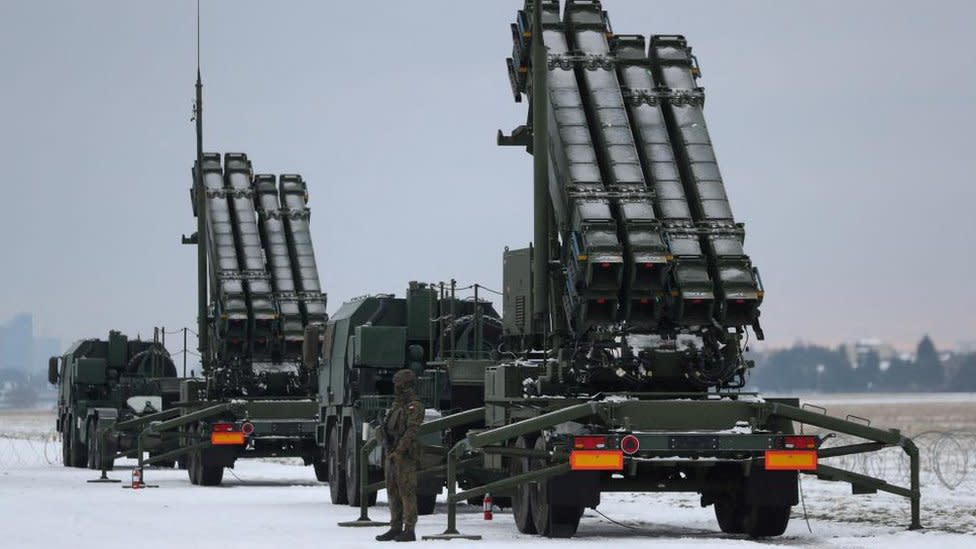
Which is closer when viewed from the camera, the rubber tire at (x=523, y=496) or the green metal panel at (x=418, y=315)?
the rubber tire at (x=523, y=496)

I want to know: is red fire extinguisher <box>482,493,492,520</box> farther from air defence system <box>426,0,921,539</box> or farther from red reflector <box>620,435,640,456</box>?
red reflector <box>620,435,640,456</box>

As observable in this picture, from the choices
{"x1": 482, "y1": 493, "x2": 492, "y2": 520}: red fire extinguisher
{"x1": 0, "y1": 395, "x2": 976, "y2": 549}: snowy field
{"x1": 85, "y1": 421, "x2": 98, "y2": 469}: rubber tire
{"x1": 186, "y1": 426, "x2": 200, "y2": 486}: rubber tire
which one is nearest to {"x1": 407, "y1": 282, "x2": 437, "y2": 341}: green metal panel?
{"x1": 0, "y1": 395, "x2": 976, "y2": 549}: snowy field

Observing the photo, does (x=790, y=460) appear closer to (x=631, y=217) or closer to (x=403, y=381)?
(x=631, y=217)

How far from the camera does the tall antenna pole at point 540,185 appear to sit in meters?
24.1

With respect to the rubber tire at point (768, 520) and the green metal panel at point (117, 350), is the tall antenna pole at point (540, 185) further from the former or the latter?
the green metal panel at point (117, 350)

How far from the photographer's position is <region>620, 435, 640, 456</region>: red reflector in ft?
69.3

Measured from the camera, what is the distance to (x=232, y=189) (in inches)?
1628

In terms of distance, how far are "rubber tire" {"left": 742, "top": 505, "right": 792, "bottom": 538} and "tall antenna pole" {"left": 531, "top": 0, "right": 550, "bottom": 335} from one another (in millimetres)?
3369

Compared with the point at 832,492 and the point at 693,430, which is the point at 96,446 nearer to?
the point at 832,492

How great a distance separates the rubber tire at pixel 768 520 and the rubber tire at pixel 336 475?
9.53 m

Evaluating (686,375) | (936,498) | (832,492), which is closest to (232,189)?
(832,492)

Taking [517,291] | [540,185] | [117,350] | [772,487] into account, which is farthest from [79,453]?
[772,487]

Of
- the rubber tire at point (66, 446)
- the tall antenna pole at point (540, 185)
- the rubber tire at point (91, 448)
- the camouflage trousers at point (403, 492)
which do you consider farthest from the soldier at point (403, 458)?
the rubber tire at point (66, 446)

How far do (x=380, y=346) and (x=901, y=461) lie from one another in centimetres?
1448
